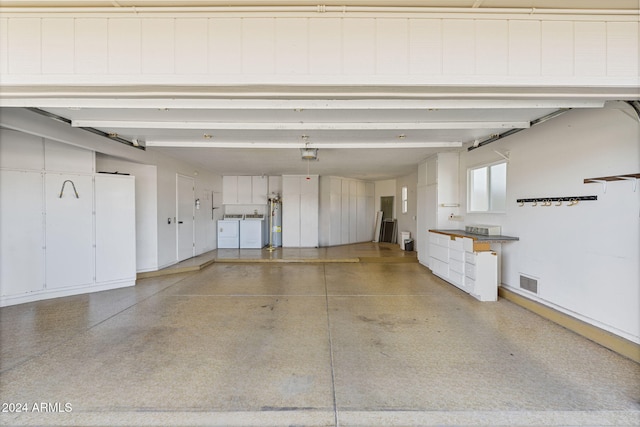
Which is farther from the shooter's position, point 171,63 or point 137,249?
point 137,249

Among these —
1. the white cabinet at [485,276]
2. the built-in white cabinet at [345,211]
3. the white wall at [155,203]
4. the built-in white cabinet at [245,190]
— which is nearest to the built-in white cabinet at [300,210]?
the built-in white cabinet at [345,211]

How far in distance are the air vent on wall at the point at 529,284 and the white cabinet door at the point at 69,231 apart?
6929mm

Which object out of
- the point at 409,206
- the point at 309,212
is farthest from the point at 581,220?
the point at 309,212

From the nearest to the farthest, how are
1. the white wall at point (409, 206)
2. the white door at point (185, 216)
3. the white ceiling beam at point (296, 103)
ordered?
1. the white ceiling beam at point (296, 103)
2. the white door at point (185, 216)
3. the white wall at point (409, 206)

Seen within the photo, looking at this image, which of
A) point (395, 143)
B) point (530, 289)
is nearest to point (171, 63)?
point (395, 143)

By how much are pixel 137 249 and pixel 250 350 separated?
4213mm

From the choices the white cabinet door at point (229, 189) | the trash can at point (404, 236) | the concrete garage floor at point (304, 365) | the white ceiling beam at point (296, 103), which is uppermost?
the white ceiling beam at point (296, 103)

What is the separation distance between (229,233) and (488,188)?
7.35m

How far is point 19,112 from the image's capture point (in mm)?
3359

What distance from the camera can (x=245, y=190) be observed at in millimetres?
9461

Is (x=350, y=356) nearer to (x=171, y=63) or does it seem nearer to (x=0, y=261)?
(x=171, y=63)

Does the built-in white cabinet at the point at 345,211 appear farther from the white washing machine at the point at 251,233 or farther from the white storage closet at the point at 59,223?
the white storage closet at the point at 59,223

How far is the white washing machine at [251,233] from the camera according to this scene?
8.97m

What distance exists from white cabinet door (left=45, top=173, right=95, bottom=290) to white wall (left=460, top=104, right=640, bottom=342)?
695 centimetres
